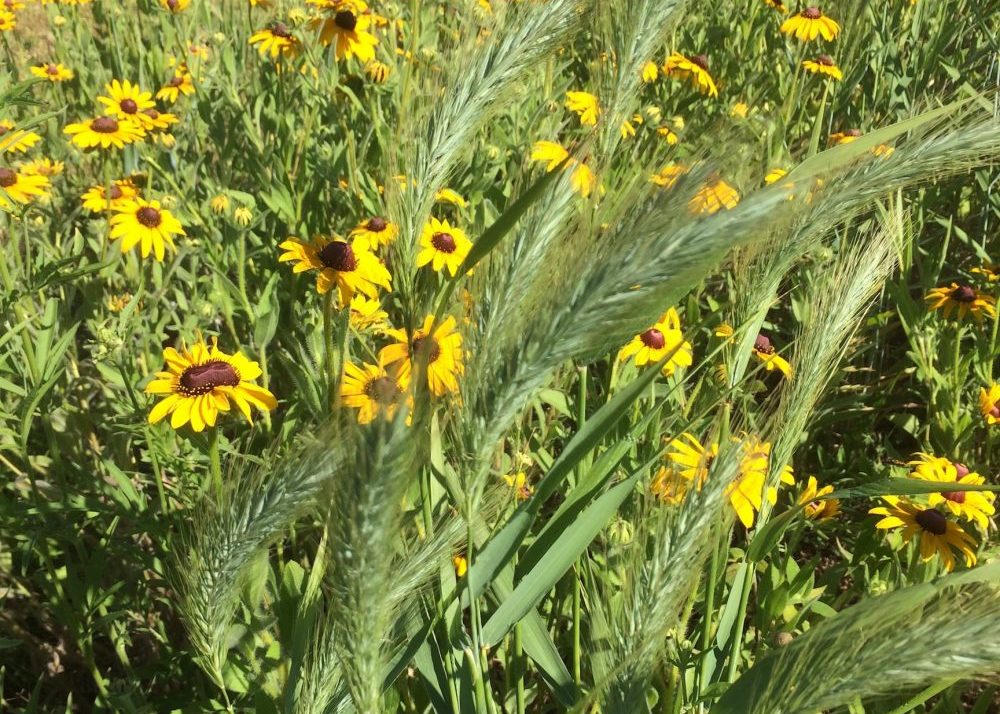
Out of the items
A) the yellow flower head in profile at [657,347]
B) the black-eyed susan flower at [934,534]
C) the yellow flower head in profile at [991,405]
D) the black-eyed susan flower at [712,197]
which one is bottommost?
the yellow flower head in profile at [991,405]

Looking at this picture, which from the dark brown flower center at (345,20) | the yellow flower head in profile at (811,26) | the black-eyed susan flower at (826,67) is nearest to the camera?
the dark brown flower center at (345,20)

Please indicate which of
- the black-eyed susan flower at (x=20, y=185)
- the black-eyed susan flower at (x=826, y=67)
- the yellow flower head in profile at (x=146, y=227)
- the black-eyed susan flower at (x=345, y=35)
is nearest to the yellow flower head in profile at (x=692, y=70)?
the black-eyed susan flower at (x=826, y=67)

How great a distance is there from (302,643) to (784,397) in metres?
0.78

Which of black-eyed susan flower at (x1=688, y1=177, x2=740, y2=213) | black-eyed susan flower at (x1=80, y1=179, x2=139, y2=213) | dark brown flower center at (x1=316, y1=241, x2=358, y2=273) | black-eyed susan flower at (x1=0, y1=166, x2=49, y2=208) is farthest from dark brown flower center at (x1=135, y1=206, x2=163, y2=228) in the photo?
black-eyed susan flower at (x1=688, y1=177, x2=740, y2=213)

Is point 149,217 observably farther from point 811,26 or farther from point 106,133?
point 811,26

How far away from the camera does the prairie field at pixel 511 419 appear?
92cm

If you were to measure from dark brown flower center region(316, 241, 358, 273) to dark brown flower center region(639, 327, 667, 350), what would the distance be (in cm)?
67

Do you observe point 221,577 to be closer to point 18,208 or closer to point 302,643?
point 302,643

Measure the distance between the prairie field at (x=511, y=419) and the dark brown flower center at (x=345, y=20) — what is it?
0.01 meters

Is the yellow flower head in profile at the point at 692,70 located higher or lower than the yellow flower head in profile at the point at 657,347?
higher

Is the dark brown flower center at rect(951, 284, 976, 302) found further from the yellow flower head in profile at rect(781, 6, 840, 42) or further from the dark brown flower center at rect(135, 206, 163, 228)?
the dark brown flower center at rect(135, 206, 163, 228)

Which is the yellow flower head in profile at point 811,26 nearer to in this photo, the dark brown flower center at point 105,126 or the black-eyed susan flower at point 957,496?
the black-eyed susan flower at point 957,496

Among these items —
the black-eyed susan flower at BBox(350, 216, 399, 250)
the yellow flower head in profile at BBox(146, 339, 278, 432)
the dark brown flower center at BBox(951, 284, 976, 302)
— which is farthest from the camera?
the dark brown flower center at BBox(951, 284, 976, 302)

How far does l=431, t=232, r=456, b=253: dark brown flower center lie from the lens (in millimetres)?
1923
